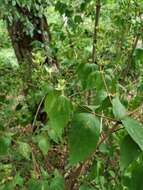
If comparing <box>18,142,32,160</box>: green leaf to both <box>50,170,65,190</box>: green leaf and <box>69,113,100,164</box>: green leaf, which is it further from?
<box>69,113,100,164</box>: green leaf

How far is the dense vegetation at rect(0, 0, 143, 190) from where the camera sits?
816mm

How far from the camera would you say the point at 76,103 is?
3.22 feet

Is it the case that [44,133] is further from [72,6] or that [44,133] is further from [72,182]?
[72,6]

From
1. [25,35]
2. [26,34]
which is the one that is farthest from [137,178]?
[25,35]

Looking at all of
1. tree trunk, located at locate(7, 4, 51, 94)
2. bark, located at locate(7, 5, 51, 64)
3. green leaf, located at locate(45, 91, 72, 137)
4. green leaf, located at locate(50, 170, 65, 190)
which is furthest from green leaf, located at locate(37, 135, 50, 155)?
bark, located at locate(7, 5, 51, 64)

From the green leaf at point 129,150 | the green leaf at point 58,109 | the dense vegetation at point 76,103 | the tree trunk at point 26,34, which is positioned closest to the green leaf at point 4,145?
the dense vegetation at point 76,103

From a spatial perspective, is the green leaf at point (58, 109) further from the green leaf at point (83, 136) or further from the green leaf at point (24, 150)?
the green leaf at point (24, 150)

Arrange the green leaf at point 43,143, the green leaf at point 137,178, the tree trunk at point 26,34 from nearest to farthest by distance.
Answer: the green leaf at point 137,178 < the green leaf at point 43,143 < the tree trunk at point 26,34

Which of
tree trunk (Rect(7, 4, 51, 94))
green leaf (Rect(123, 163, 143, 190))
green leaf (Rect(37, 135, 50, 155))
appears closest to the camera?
green leaf (Rect(123, 163, 143, 190))

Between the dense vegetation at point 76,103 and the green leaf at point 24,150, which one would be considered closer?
the dense vegetation at point 76,103

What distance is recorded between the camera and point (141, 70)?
238 centimetres

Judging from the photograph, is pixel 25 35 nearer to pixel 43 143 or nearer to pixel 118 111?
pixel 43 143

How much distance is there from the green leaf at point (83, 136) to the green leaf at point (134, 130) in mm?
66

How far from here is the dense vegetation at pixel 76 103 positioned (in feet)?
2.68
